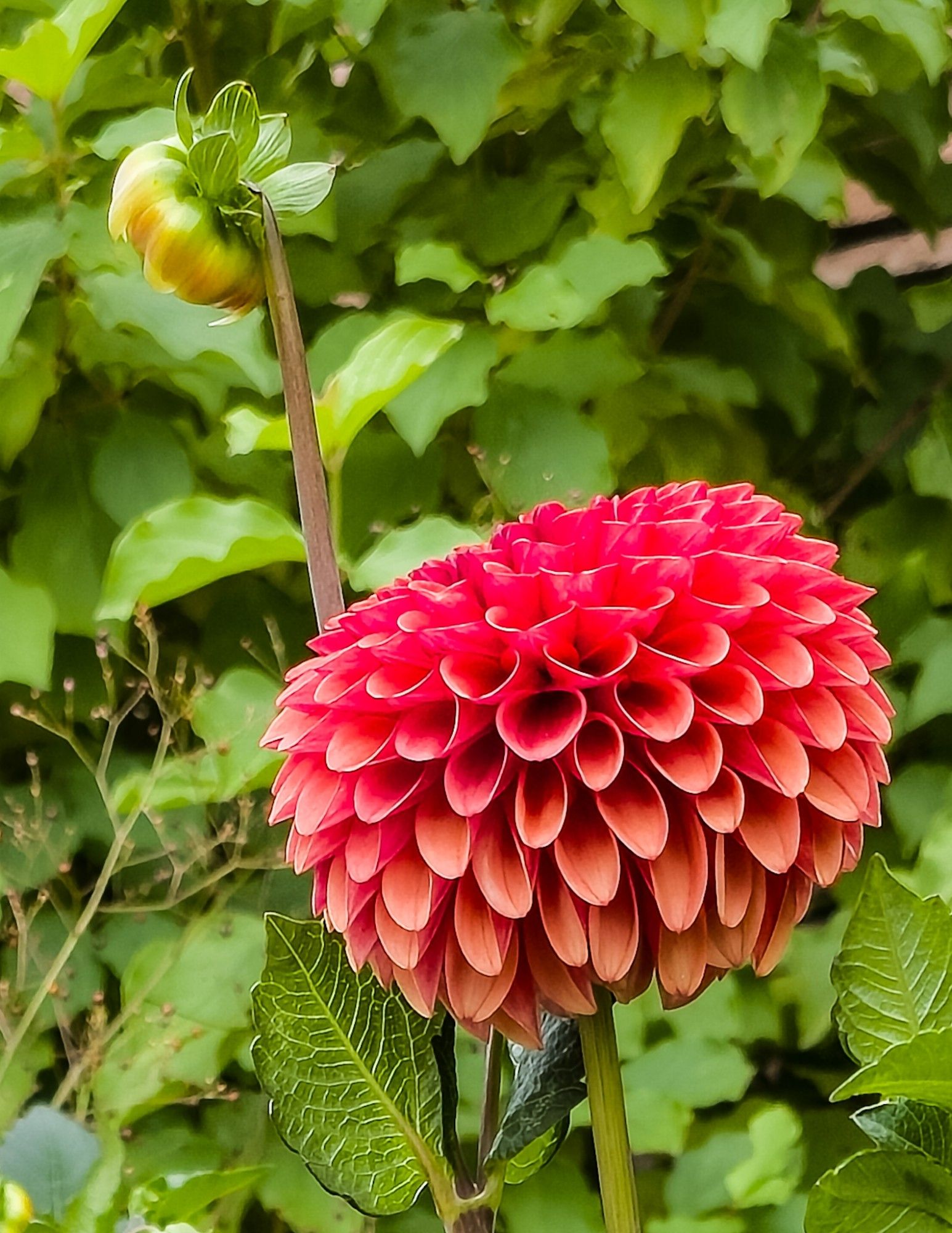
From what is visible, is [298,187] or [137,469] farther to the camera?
[137,469]

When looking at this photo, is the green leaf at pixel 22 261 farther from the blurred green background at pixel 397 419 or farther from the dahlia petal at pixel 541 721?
the dahlia petal at pixel 541 721

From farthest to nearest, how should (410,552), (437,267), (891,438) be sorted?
1. (891,438)
2. (437,267)
3. (410,552)

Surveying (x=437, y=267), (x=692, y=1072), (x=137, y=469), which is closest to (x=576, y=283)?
(x=437, y=267)

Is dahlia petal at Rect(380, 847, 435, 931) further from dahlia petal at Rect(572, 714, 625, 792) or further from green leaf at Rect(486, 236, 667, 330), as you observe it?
green leaf at Rect(486, 236, 667, 330)

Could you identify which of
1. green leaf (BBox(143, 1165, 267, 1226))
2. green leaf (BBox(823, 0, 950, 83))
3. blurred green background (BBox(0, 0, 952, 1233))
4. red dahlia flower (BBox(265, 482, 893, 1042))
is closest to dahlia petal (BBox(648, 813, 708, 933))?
red dahlia flower (BBox(265, 482, 893, 1042))

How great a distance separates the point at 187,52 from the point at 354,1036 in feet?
1.26

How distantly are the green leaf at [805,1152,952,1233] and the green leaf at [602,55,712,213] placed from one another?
0.29m

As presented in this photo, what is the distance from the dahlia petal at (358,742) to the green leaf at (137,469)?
271 mm

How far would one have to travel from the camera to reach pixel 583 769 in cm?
12

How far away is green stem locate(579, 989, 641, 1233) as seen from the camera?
0.13 m

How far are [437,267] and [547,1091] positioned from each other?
277 millimetres

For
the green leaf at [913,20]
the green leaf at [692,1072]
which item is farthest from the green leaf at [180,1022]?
the green leaf at [913,20]

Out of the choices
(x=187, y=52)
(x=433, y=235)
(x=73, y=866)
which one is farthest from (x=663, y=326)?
(x=73, y=866)

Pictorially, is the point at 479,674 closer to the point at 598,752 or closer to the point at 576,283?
the point at 598,752
